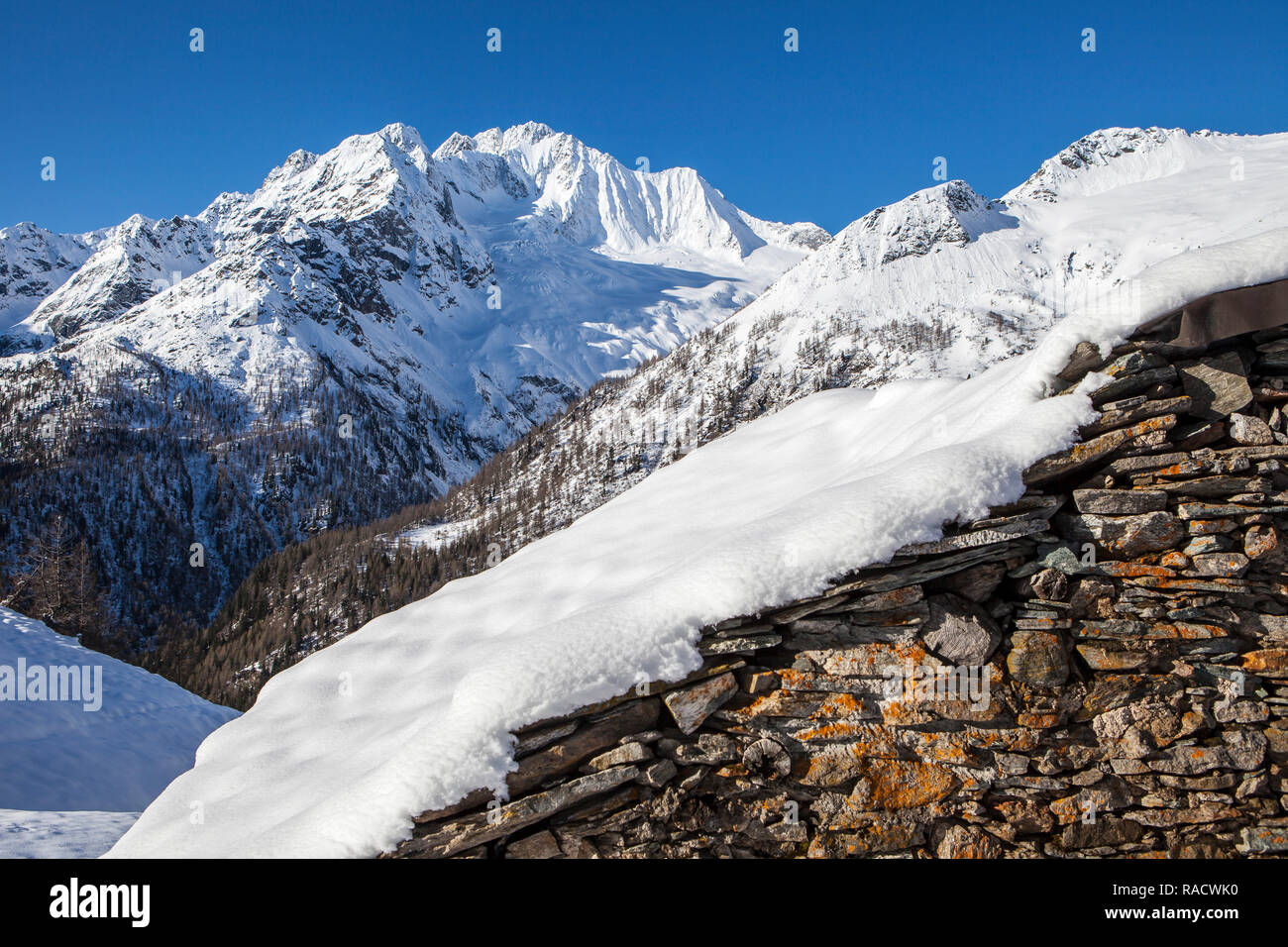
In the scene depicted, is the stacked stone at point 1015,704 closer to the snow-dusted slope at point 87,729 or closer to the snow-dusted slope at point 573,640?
the snow-dusted slope at point 573,640

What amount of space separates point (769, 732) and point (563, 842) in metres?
1.86

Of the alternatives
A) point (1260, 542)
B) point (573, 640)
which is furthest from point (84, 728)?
point (1260, 542)

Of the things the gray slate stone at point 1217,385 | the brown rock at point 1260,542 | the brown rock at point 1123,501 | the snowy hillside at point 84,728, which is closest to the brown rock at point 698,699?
the brown rock at point 1123,501

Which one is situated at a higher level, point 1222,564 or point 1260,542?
point 1260,542

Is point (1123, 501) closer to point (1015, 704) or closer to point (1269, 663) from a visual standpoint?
point (1269, 663)

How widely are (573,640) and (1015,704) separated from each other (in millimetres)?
3702

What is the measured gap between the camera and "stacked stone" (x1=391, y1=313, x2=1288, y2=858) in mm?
5914

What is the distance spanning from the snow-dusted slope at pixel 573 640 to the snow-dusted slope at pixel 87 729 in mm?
12060

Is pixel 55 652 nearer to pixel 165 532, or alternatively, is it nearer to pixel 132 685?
pixel 132 685

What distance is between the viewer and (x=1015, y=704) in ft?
19.9

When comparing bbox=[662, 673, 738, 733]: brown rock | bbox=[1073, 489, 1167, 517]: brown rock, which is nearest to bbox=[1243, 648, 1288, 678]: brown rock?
bbox=[1073, 489, 1167, 517]: brown rock

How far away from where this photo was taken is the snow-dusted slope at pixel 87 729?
1686 cm

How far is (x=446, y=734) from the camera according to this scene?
5664 millimetres

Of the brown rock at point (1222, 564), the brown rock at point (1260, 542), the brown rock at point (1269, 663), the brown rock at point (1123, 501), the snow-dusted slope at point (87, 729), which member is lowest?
the snow-dusted slope at point (87, 729)
